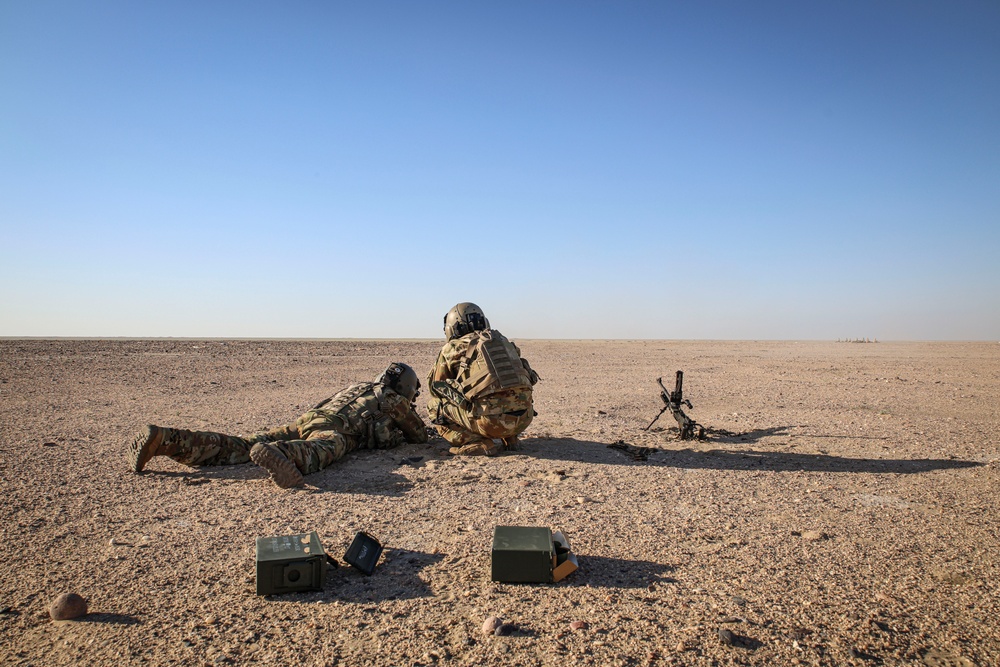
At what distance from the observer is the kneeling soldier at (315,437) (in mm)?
6320

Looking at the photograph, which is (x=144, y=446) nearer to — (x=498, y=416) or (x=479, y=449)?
(x=479, y=449)

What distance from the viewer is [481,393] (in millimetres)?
7566

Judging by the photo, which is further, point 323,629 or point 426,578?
point 426,578

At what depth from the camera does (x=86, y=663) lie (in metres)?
3.18

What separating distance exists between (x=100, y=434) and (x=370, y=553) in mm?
6459

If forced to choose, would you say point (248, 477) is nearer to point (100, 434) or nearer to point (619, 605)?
point (100, 434)

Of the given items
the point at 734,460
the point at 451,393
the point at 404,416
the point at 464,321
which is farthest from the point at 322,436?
the point at 734,460

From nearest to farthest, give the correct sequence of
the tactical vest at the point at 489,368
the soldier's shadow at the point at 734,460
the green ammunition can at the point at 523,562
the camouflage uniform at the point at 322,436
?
the green ammunition can at the point at 523,562 → the camouflage uniform at the point at 322,436 → the soldier's shadow at the point at 734,460 → the tactical vest at the point at 489,368

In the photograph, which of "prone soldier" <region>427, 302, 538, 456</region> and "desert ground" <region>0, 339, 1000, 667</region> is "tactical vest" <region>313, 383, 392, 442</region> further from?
"prone soldier" <region>427, 302, 538, 456</region>

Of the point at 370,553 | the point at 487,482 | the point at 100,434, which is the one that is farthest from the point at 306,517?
the point at 100,434

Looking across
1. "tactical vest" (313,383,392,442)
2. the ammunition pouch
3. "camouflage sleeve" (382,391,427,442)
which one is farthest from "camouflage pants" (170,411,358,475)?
the ammunition pouch

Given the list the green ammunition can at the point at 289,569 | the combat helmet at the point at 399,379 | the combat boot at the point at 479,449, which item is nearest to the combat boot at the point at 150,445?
the combat helmet at the point at 399,379

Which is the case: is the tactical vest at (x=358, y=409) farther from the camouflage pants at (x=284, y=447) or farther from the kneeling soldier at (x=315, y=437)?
the camouflage pants at (x=284, y=447)

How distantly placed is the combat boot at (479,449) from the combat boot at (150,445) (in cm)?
310
